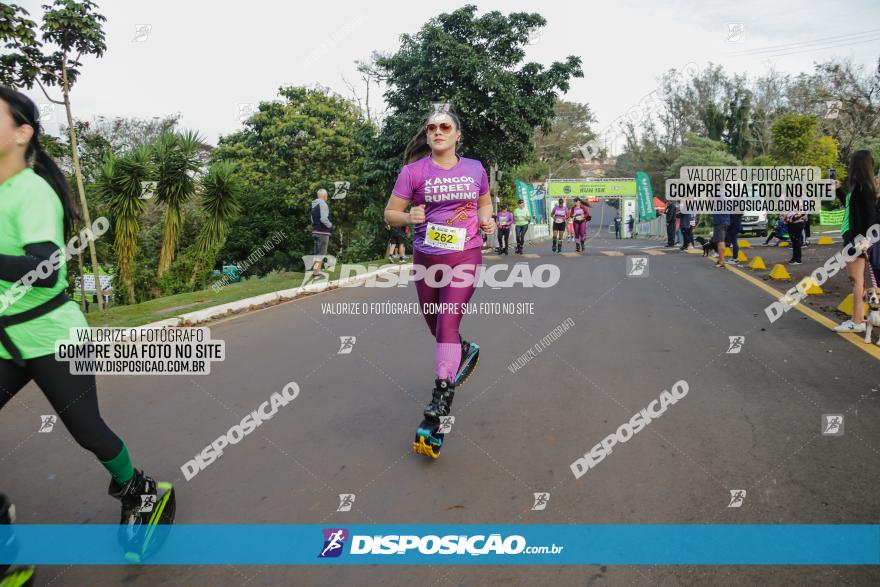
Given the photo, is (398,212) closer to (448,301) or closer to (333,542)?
(448,301)

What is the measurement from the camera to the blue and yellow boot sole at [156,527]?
2.72 metres

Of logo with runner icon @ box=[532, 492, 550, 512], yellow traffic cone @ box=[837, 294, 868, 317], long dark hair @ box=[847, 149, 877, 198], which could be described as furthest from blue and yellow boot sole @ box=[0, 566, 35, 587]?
yellow traffic cone @ box=[837, 294, 868, 317]

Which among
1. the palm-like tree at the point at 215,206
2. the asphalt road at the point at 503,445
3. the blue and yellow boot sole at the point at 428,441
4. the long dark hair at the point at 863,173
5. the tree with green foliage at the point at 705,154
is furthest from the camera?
the tree with green foliage at the point at 705,154

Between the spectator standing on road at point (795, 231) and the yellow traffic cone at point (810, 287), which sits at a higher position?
the spectator standing on road at point (795, 231)

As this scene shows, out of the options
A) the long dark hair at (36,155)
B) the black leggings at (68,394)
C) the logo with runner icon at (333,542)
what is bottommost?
the logo with runner icon at (333,542)

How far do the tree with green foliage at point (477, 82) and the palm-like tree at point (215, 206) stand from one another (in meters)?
7.61

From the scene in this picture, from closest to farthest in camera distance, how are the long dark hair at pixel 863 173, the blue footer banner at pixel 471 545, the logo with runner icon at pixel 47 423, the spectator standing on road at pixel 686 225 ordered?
1. the blue footer banner at pixel 471 545
2. the logo with runner icon at pixel 47 423
3. the long dark hair at pixel 863 173
4. the spectator standing on road at pixel 686 225

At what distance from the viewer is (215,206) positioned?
53.0ft

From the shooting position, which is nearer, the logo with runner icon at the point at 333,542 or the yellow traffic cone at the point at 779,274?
the logo with runner icon at the point at 333,542

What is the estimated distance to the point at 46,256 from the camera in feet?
7.76

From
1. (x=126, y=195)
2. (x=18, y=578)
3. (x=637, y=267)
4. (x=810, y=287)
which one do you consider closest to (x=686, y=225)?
(x=637, y=267)

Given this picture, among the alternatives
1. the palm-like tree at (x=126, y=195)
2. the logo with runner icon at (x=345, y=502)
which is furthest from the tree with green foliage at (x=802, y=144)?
the logo with runner icon at (x=345, y=502)

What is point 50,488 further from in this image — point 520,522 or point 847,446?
point 847,446

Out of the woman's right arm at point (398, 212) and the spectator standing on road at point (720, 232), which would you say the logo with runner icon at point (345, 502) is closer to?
the woman's right arm at point (398, 212)
